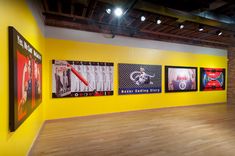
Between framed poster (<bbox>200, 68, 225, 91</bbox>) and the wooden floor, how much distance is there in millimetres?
2947

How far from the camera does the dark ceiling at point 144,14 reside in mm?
3645

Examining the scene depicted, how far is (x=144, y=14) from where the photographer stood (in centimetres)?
443

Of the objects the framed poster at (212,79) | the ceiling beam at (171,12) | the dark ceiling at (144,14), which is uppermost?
the dark ceiling at (144,14)

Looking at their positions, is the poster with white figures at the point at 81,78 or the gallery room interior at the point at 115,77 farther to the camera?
the poster with white figures at the point at 81,78

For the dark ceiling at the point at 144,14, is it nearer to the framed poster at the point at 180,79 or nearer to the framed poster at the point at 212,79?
the framed poster at the point at 180,79

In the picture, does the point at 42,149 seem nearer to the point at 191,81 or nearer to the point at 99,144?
the point at 99,144

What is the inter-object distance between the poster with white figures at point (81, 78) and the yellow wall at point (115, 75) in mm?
164

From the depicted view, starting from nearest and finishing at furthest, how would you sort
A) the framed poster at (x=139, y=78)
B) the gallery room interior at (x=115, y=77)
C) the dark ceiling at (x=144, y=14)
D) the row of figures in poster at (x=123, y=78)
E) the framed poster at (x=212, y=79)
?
the gallery room interior at (x=115, y=77) < the dark ceiling at (x=144, y=14) < the row of figures in poster at (x=123, y=78) < the framed poster at (x=139, y=78) < the framed poster at (x=212, y=79)

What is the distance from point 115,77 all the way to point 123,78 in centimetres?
35

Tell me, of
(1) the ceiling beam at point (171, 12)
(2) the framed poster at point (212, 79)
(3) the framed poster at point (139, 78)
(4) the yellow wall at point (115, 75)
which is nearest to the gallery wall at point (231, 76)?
(2) the framed poster at point (212, 79)

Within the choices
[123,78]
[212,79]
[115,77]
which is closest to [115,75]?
[115,77]

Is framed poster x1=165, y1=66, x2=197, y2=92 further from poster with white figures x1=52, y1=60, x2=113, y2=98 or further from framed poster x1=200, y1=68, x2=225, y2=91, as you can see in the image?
poster with white figures x1=52, y1=60, x2=113, y2=98

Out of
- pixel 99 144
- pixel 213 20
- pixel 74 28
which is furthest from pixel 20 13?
pixel 213 20

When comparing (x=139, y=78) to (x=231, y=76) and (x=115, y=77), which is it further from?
(x=231, y=76)
